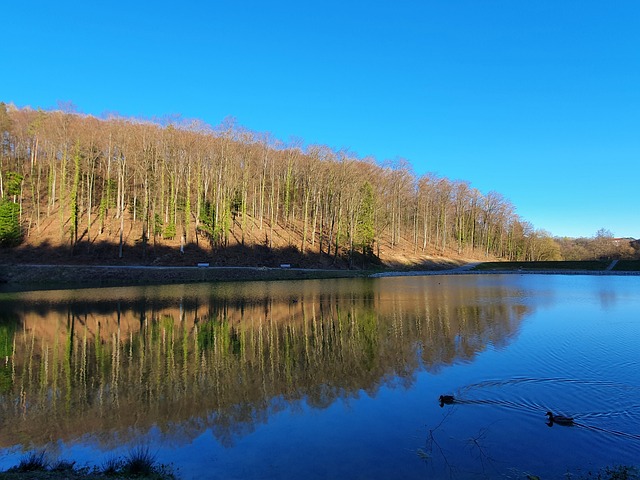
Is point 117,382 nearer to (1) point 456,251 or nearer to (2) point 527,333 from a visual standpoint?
(2) point 527,333

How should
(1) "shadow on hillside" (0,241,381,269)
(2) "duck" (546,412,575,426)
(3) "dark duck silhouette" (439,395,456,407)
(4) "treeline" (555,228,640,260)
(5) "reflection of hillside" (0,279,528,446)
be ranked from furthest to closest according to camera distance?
(4) "treeline" (555,228,640,260) → (1) "shadow on hillside" (0,241,381,269) → (3) "dark duck silhouette" (439,395,456,407) → (5) "reflection of hillside" (0,279,528,446) → (2) "duck" (546,412,575,426)

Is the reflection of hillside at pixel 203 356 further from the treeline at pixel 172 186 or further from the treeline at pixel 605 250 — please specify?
the treeline at pixel 605 250

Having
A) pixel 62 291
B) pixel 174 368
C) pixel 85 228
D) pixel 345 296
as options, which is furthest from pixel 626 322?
pixel 85 228

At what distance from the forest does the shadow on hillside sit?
324 mm

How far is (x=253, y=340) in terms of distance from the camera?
1780 centimetres

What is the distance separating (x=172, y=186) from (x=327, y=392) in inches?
2233

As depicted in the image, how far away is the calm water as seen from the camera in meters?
7.46

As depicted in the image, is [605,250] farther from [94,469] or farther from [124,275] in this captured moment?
[94,469]

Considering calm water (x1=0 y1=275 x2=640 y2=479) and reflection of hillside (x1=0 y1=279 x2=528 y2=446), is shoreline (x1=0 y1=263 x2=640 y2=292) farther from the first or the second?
calm water (x1=0 y1=275 x2=640 y2=479)

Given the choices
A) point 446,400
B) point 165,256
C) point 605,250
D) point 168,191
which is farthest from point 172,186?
point 605,250

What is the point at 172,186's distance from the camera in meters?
61.7

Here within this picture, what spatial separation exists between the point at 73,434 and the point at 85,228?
186ft

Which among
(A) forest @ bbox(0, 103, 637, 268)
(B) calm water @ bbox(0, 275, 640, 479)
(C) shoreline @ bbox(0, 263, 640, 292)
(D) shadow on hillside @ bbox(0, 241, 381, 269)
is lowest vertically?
(B) calm water @ bbox(0, 275, 640, 479)

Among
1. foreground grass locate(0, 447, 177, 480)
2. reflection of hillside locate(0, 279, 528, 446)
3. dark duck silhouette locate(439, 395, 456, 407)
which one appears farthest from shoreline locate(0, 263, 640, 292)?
dark duck silhouette locate(439, 395, 456, 407)
